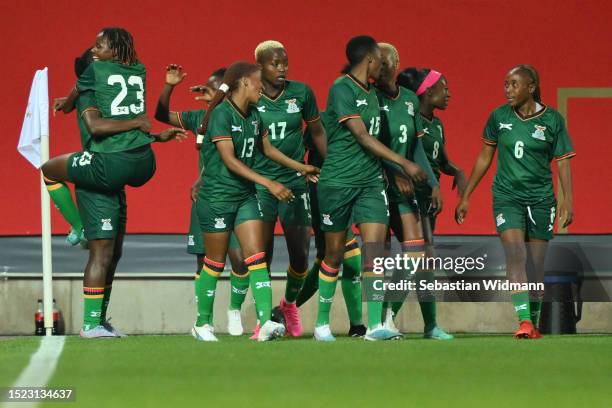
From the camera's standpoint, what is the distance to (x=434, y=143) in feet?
34.5

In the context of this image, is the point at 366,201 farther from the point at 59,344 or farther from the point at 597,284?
the point at 597,284

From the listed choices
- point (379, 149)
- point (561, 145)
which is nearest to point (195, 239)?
point (379, 149)

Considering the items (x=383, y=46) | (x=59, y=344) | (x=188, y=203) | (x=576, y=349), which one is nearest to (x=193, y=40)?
(x=188, y=203)

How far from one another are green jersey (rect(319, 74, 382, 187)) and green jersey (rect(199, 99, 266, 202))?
518mm

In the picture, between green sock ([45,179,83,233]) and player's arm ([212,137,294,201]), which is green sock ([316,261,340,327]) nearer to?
player's arm ([212,137,294,201])

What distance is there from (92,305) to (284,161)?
1644mm

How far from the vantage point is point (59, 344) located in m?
9.05

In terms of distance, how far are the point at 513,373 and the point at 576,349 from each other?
58.6 inches

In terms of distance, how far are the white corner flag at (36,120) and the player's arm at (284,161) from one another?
9.13 feet

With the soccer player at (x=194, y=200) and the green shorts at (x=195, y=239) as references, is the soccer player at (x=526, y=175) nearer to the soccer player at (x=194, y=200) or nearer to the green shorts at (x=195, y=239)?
the soccer player at (x=194, y=200)


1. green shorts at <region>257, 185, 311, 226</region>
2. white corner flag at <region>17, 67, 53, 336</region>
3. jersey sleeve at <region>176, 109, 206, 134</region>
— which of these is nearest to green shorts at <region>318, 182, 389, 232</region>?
green shorts at <region>257, 185, 311, 226</region>

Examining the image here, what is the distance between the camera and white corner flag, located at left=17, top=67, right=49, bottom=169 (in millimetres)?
11531

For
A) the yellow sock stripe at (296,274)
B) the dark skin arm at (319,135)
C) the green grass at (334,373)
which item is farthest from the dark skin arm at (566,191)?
the yellow sock stripe at (296,274)

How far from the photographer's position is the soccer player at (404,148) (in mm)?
9609
